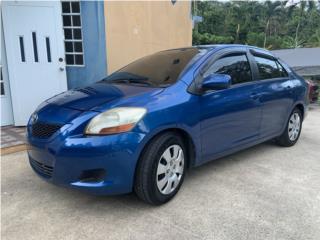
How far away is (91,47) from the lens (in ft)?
20.8

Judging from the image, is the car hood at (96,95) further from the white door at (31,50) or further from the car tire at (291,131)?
the white door at (31,50)

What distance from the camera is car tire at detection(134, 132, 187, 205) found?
112 inches

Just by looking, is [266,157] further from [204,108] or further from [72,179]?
[72,179]

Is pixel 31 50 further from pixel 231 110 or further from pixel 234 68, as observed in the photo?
pixel 231 110

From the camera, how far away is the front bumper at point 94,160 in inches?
105

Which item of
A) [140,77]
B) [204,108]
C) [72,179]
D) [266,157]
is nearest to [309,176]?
[266,157]

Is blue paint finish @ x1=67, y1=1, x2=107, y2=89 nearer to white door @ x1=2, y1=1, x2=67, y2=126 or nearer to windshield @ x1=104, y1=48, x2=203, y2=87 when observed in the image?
white door @ x1=2, y1=1, x2=67, y2=126

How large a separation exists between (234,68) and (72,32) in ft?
12.1

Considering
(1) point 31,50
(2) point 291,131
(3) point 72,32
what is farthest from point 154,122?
(3) point 72,32

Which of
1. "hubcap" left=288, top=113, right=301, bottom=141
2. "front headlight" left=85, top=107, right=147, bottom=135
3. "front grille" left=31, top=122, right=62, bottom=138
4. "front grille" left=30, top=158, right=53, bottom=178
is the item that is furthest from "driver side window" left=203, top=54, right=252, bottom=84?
"front grille" left=30, top=158, right=53, bottom=178

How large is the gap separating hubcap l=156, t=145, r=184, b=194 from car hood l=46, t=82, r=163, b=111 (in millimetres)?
584

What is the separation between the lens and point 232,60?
3.88m

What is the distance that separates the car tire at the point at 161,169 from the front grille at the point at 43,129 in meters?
0.80

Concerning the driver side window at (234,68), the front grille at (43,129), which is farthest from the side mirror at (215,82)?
the front grille at (43,129)
